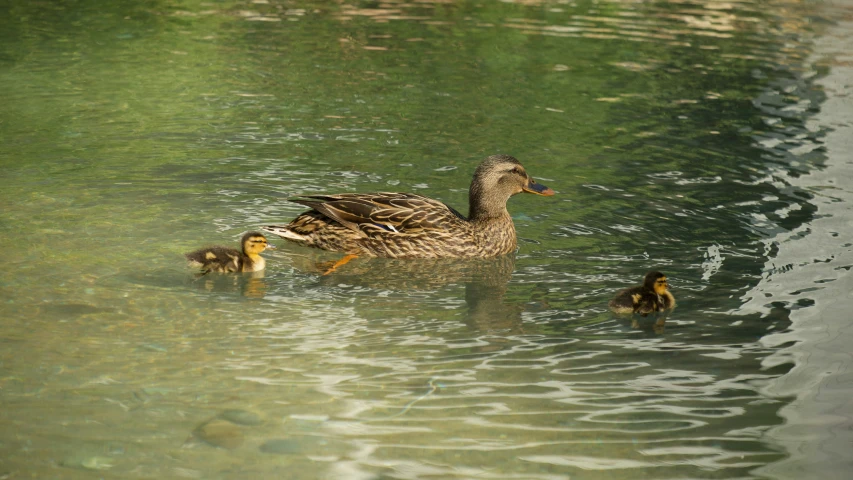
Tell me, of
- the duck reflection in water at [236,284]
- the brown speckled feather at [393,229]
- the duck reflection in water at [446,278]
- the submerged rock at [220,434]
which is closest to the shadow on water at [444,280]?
the duck reflection in water at [446,278]

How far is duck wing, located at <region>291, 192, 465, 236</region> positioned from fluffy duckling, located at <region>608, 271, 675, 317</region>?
80.3 inches

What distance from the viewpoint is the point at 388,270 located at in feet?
29.6

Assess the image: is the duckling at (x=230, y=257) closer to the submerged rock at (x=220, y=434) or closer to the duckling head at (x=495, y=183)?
the duckling head at (x=495, y=183)

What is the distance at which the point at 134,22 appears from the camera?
812 inches

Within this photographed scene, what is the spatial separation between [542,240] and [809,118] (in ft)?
22.1

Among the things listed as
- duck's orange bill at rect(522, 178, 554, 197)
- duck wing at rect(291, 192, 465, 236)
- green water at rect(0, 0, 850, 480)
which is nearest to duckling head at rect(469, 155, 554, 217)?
duck's orange bill at rect(522, 178, 554, 197)

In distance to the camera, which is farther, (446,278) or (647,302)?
(446,278)

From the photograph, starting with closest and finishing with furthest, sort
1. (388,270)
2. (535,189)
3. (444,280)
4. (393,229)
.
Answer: (444,280), (388,270), (393,229), (535,189)

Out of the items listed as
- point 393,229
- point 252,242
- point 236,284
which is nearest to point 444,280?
point 393,229

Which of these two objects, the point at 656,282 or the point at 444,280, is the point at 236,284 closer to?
the point at 444,280

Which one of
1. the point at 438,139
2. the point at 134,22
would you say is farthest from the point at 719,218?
the point at 134,22

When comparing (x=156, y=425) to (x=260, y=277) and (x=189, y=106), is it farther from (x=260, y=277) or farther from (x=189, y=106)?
(x=189, y=106)

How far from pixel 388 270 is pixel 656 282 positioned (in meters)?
2.30

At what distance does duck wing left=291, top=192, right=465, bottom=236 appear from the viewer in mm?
9281
